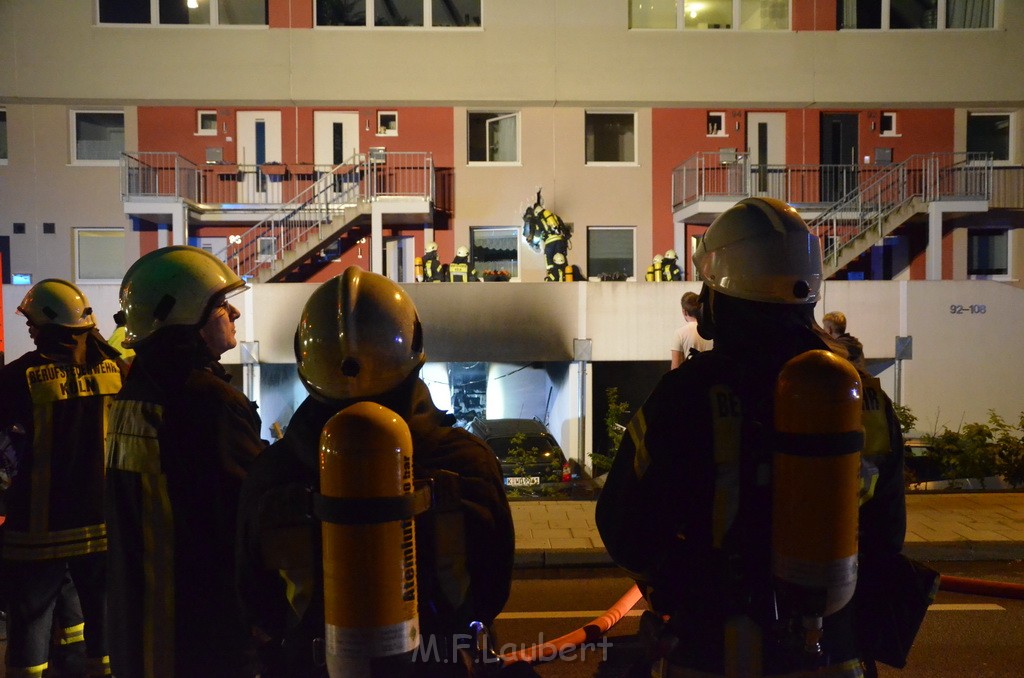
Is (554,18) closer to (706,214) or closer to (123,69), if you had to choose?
(706,214)

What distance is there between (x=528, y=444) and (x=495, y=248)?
413 inches

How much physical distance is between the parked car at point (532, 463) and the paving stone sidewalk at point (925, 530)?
2.46ft

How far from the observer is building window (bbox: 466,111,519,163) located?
20031mm

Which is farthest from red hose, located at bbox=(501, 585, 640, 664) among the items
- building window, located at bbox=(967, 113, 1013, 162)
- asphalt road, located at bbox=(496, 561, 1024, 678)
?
building window, located at bbox=(967, 113, 1013, 162)

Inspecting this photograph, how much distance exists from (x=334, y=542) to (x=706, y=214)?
729 inches

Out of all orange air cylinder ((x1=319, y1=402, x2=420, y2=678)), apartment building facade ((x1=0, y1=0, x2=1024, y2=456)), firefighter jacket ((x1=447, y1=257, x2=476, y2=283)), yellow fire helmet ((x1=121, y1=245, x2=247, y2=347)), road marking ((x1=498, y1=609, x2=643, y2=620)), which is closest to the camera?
orange air cylinder ((x1=319, y1=402, x2=420, y2=678))

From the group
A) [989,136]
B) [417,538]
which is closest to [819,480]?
[417,538]

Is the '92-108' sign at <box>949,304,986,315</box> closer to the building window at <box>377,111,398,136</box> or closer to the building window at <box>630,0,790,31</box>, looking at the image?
the building window at <box>630,0,790,31</box>

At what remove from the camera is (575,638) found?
15.3ft

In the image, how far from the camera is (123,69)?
1903 centimetres

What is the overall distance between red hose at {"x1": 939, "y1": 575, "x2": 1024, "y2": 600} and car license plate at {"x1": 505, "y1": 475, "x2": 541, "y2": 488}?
489 cm

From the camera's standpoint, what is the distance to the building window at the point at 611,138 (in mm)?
20188

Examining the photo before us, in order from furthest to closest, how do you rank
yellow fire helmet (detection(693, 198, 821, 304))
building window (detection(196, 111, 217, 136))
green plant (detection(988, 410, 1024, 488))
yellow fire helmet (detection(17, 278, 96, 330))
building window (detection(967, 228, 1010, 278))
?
building window (detection(967, 228, 1010, 278)) < building window (detection(196, 111, 217, 136)) < green plant (detection(988, 410, 1024, 488)) < yellow fire helmet (detection(17, 278, 96, 330)) < yellow fire helmet (detection(693, 198, 821, 304))

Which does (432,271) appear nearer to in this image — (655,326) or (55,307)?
(655,326)
